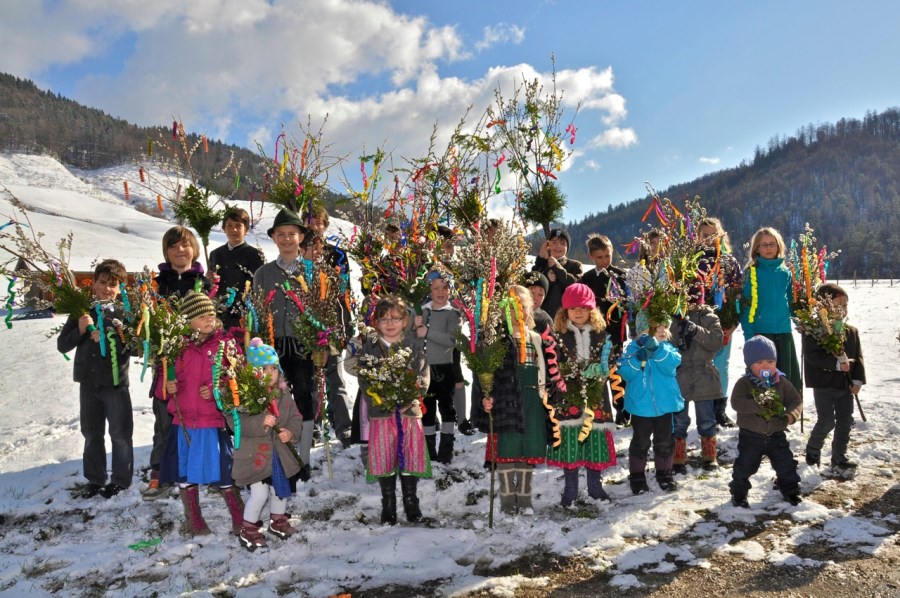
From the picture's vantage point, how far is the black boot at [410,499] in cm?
433

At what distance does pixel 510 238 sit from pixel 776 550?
2.90m

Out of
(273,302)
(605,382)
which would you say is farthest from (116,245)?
(605,382)

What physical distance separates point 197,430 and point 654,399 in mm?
3729

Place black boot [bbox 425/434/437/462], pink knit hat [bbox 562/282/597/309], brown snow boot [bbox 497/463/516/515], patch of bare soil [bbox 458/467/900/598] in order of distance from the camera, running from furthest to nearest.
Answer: black boot [bbox 425/434/437/462]
pink knit hat [bbox 562/282/597/309]
brown snow boot [bbox 497/463/516/515]
patch of bare soil [bbox 458/467/900/598]

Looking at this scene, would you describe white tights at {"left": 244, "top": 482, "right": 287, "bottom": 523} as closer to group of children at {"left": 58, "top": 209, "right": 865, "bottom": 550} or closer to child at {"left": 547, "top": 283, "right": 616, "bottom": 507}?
group of children at {"left": 58, "top": 209, "right": 865, "bottom": 550}

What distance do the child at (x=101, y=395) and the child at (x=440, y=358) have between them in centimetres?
280

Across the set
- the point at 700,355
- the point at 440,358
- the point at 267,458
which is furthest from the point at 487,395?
the point at 700,355

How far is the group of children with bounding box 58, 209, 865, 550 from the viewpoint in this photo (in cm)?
421

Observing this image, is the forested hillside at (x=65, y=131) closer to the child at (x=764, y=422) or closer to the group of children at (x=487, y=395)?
the group of children at (x=487, y=395)

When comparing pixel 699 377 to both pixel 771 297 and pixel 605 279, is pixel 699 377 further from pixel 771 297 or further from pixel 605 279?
pixel 605 279

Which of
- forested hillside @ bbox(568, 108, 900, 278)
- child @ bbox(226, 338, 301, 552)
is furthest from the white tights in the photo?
forested hillside @ bbox(568, 108, 900, 278)

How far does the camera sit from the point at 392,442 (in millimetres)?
4293

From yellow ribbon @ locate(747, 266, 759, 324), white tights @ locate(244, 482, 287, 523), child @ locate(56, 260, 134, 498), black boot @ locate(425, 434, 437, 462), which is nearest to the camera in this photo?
white tights @ locate(244, 482, 287, 523)

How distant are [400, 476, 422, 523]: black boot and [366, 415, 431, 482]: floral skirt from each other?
83mm
